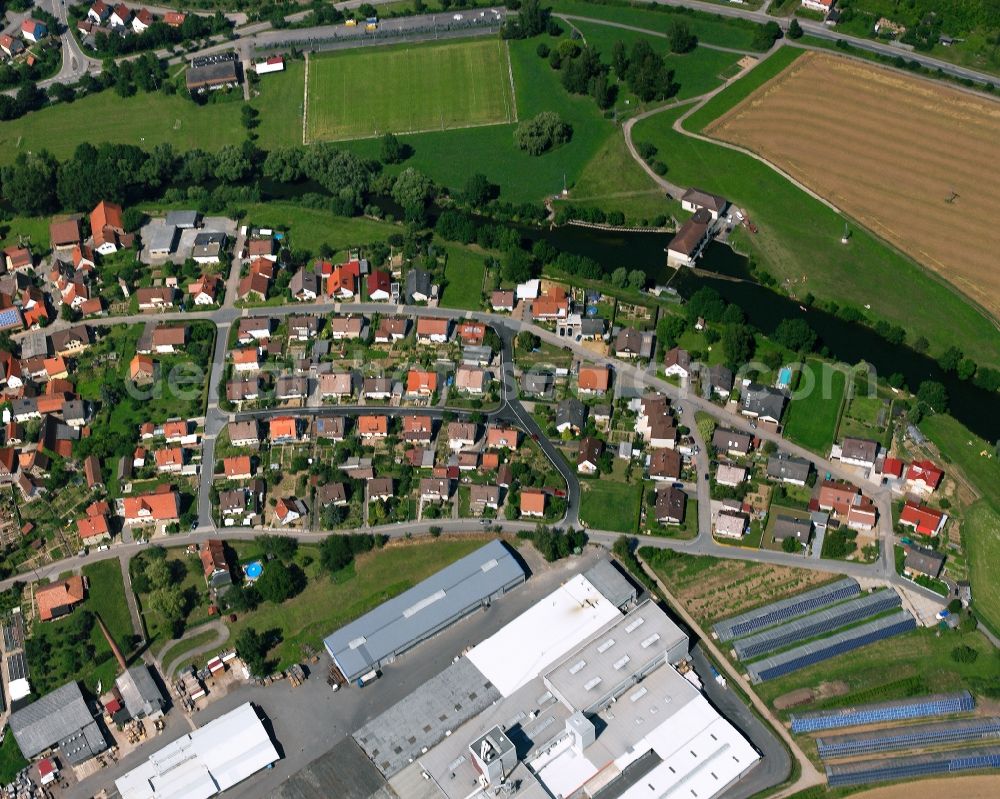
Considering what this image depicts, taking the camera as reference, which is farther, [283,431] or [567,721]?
[283,431]

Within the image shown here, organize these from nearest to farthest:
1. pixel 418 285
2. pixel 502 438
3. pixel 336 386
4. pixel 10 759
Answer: pixel 10 759 < pixel 502 438 < pixel 336 386 < pixel 418 285

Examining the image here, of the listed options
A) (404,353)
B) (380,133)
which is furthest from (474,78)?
(404,353)

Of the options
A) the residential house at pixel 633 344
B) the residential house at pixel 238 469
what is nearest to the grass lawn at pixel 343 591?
the residential house at pixel 238 469

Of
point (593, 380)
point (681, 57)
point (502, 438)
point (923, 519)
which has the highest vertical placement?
point (681, 57)

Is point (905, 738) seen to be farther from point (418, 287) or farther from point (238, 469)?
point (418, 287)

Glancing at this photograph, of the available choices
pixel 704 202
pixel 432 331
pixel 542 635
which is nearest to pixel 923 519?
pixel 542 635

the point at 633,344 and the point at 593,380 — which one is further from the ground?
the point at 633,344
